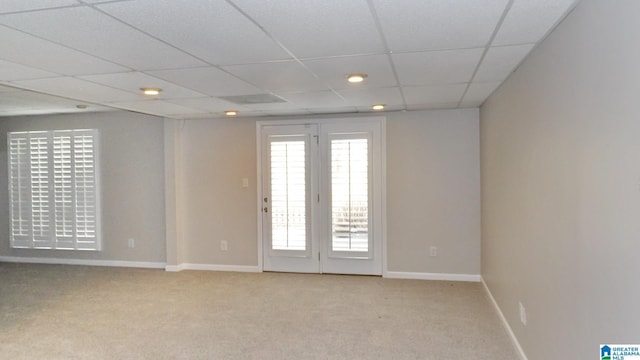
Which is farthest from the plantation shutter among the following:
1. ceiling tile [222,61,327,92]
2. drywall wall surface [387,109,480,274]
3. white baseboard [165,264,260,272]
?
ceiling tile [222,61,327,92]

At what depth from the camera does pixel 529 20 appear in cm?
206

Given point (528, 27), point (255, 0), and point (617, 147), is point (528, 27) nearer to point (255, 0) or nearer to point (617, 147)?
point (617, 147)

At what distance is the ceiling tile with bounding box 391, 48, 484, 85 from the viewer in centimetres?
265

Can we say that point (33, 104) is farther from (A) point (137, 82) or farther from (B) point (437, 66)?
(B) point (437, 66)

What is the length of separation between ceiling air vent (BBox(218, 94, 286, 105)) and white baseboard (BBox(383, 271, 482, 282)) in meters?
2.65

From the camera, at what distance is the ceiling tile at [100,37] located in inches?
75.9

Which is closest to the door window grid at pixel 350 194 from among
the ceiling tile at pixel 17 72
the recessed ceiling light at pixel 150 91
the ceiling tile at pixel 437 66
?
the ceiling tile at pixel 437 66

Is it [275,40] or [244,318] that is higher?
[275,40]

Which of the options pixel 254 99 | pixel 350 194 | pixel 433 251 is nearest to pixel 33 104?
pixel 254 99

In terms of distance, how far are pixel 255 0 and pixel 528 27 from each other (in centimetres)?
143

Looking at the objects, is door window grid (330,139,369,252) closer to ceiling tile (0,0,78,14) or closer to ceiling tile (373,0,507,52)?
ceiling tile (373,0,507,52)

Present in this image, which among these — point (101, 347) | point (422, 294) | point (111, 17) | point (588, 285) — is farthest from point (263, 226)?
point (588, 285)

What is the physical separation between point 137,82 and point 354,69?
1765 millimetres

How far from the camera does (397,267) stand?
5.32m
